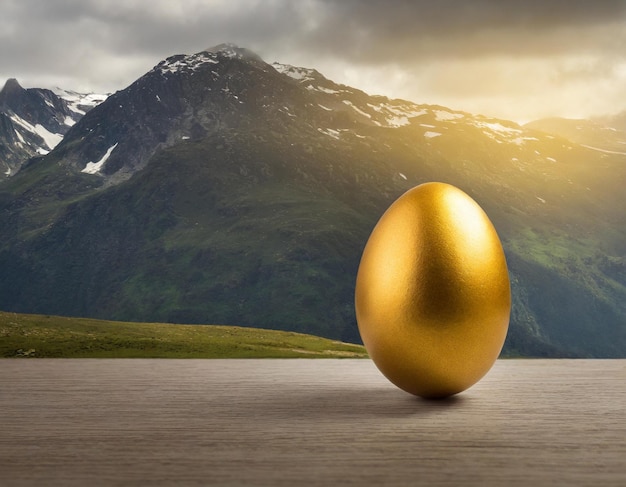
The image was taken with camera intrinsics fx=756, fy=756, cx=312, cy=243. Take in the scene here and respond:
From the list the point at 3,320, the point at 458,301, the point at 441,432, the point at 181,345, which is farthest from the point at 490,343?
the point at 3,320

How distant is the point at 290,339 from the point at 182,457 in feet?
144

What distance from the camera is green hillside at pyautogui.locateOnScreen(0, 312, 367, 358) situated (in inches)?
1431

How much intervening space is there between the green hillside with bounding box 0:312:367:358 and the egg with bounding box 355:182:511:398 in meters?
22.5

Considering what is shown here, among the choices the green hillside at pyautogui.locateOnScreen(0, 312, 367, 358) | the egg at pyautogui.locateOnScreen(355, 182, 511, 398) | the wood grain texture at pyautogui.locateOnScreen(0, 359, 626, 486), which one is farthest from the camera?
the green hillside at pyautogui.locateOnScreen(0, 312, 367, 358)

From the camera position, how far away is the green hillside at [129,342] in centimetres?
3634

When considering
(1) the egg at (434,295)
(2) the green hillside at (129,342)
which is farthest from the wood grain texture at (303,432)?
(2) the green hillside at (129,342)

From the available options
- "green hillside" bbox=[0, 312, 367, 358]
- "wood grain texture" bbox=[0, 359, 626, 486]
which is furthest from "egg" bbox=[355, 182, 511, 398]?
"green hillside" bbox=[0, 312, 367, 358]

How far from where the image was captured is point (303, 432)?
1003 centimetres

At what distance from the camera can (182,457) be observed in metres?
8.45

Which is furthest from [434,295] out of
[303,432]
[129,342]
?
[129,342]

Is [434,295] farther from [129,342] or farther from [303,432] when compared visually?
[129,342]

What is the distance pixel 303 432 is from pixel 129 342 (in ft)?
100

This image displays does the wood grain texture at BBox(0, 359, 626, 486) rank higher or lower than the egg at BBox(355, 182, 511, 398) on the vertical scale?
lower

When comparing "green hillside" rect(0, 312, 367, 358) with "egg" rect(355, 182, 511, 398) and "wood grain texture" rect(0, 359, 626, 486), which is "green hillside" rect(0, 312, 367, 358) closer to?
"wood grain texture" rect(0, 359, 626, 486)
